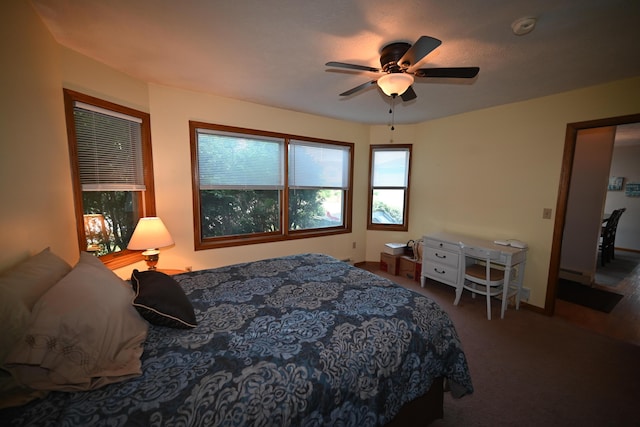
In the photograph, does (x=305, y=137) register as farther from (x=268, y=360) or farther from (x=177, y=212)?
(x=268, y=360)

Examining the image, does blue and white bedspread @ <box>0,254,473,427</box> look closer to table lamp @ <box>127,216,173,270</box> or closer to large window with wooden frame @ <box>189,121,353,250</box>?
table lamp @ <box>127,216,173,270</box>

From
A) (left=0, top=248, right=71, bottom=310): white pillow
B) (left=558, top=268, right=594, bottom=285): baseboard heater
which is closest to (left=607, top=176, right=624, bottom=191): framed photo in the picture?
(left=558, top=268, right=594, bottom=285): baseboard heater

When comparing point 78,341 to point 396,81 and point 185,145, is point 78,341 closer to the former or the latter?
point 396,81

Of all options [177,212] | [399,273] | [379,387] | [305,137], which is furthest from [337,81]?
[399,273]

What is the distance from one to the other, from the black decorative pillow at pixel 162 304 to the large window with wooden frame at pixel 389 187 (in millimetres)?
3419

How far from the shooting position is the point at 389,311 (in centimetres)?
142

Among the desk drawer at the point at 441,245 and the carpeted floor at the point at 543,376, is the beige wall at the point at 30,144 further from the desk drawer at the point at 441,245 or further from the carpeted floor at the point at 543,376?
the desk drawer at the point at 441,245

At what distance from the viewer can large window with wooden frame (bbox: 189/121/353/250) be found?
2939 mm

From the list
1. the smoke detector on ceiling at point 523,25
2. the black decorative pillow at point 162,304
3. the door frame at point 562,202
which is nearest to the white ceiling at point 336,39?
the smoke detector on ceiling at point 523,25

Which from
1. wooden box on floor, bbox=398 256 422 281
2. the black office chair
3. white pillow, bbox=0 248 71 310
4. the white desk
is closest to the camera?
white pillow, bbox=0 248 71 310

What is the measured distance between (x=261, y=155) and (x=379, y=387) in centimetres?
283

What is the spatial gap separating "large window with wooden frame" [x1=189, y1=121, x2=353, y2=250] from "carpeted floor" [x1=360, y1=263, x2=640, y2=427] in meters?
2.30

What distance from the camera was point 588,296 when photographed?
128 inches

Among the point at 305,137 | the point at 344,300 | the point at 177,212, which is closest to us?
the point at 344,300
